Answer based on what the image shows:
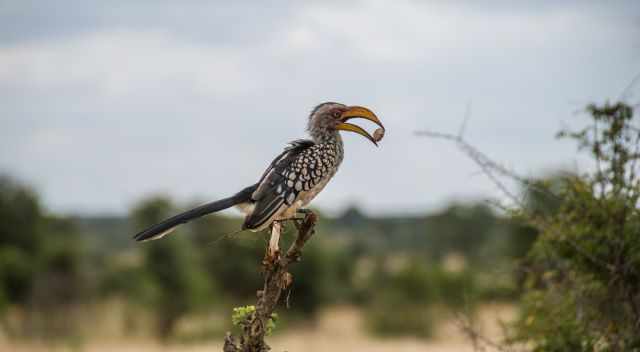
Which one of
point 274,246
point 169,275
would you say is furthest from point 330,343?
point 274,246

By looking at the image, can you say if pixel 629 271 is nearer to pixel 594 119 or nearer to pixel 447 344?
pixel 594 119

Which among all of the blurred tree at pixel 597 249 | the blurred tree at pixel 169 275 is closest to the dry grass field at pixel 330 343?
the blurred tree at pixel 169 275

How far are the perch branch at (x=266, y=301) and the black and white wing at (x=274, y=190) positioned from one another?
0.66 ft

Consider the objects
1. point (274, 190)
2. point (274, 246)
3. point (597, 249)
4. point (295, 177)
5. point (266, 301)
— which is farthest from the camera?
point (597, 249)

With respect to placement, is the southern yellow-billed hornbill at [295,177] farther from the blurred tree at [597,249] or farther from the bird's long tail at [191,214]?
the blurred tree at [597,249]

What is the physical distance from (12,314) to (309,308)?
1040 centimetres

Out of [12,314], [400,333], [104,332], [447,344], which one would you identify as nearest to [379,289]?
[400,333]

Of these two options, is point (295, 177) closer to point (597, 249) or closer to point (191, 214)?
point (191, 214)

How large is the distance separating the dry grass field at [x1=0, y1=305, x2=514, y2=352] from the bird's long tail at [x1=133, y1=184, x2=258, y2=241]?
14882 millimetres

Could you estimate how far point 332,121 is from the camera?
5.92 meters

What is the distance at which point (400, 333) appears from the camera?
1073 inches

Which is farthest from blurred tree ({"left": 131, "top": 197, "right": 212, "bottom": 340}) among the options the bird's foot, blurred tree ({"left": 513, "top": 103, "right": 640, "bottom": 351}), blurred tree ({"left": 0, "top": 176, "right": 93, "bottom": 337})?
the bird's foot

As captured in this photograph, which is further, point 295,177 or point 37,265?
point 37,265

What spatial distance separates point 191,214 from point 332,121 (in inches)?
47.9
